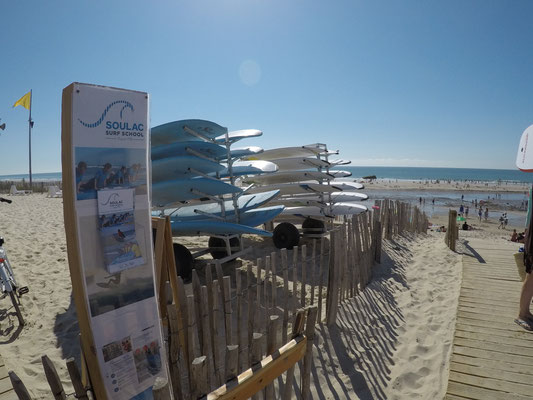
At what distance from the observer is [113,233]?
2.08m

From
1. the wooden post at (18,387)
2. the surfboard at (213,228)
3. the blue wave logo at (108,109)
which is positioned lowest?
the wooden post at (18,387)

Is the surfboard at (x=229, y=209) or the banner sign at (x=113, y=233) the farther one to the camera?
the surfboard at (x=229, y=209)

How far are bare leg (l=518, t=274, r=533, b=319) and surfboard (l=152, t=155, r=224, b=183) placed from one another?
4.53 metres

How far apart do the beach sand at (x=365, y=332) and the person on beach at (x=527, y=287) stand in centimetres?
78

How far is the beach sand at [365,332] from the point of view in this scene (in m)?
3.16

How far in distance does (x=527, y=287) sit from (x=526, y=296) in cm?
20

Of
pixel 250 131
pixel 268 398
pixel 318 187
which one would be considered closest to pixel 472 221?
pixel 318 187

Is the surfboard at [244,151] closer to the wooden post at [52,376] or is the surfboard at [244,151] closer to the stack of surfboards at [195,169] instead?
the stack of surfboards at [195,169]

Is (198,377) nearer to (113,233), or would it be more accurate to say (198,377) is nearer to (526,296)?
(113,233)

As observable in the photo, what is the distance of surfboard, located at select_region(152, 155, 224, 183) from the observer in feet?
17.7

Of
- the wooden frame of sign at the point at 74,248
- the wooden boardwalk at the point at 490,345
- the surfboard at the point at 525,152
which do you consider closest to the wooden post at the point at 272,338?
the wooden frame of sign at the point at 74,248

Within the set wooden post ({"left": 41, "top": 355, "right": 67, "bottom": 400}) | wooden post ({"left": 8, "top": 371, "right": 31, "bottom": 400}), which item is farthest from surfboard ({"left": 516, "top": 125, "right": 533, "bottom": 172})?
wooden post ({"left": 8, "top": 371, "right": 31, "bottom": 400})

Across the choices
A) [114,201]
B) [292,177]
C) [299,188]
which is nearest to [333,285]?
[114,201]

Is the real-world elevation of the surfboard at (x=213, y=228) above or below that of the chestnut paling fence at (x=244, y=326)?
above
